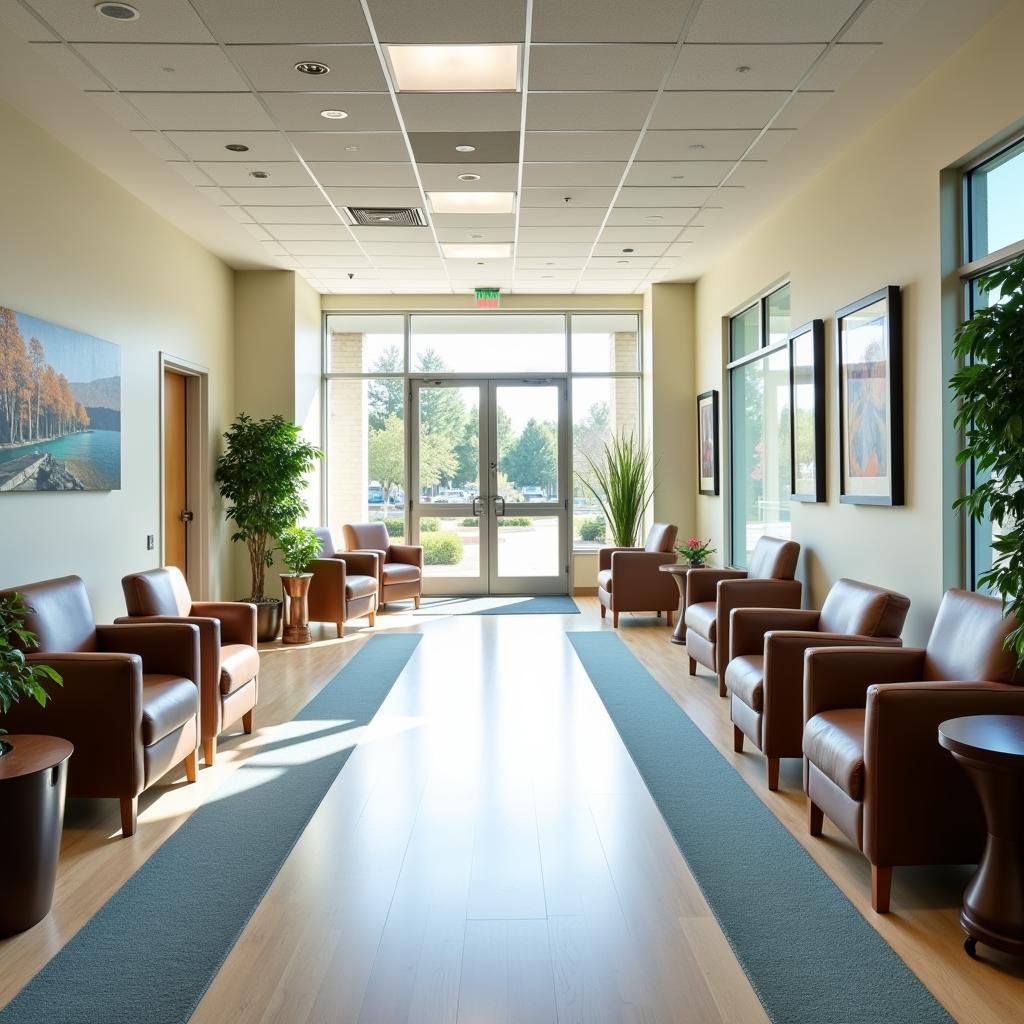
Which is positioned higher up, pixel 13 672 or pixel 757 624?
pixel 13 672

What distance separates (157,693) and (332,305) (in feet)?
22.9

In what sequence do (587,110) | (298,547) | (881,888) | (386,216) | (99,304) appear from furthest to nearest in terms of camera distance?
(298,547) → (386,216) → (99,304) → (587,110) → (881,888)

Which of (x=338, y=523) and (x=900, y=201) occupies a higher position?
(x=900, y=201)

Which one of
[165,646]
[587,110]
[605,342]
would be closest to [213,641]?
[165,646]

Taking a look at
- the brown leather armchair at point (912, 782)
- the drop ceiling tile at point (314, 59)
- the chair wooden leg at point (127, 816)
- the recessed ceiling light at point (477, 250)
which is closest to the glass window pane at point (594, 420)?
the recessed ceiling light at point (477, 250)

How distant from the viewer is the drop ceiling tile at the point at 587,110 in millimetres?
4637

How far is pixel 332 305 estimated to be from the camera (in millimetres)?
9977

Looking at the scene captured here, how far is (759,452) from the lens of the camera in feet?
24.7

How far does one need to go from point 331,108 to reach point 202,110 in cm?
66

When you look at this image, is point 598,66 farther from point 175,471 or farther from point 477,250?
point 175,471

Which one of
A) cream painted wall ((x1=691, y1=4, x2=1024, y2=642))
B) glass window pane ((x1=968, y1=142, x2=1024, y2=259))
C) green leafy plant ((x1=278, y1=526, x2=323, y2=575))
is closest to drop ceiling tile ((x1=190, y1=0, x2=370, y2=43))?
cream painted wall ((x1=691, y1=4, x2=1024, y2=642))

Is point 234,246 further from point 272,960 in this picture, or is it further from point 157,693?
point 272,960

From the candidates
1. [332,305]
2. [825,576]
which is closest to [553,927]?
[825,576]

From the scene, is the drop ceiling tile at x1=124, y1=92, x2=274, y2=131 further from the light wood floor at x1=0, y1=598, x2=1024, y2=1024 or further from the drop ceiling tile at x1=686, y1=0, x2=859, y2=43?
the light wood floor at x1=0, y1=598, x2=1024, y2=1024
